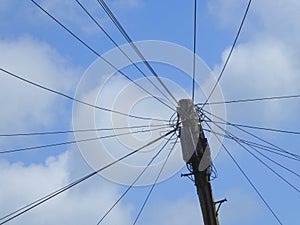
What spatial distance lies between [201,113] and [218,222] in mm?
2923

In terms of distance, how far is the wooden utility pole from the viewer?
41.7 ft

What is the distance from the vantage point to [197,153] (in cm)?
1292

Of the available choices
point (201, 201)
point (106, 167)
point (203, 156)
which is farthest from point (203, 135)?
A: point (106, 167)

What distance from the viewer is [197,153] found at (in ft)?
42.4

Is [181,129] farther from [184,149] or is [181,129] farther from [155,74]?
[155,74]

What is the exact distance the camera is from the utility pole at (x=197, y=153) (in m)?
12.7

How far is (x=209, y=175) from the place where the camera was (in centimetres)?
1309

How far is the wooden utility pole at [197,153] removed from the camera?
12.7 metres

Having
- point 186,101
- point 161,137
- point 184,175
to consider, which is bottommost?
point 184,175

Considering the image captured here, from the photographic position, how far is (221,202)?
12.7 metres

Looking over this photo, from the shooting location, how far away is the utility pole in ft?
41.7

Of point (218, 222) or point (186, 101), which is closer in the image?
point (218, 222)

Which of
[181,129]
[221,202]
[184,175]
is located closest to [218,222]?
[221,202]

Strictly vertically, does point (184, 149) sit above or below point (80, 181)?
above
